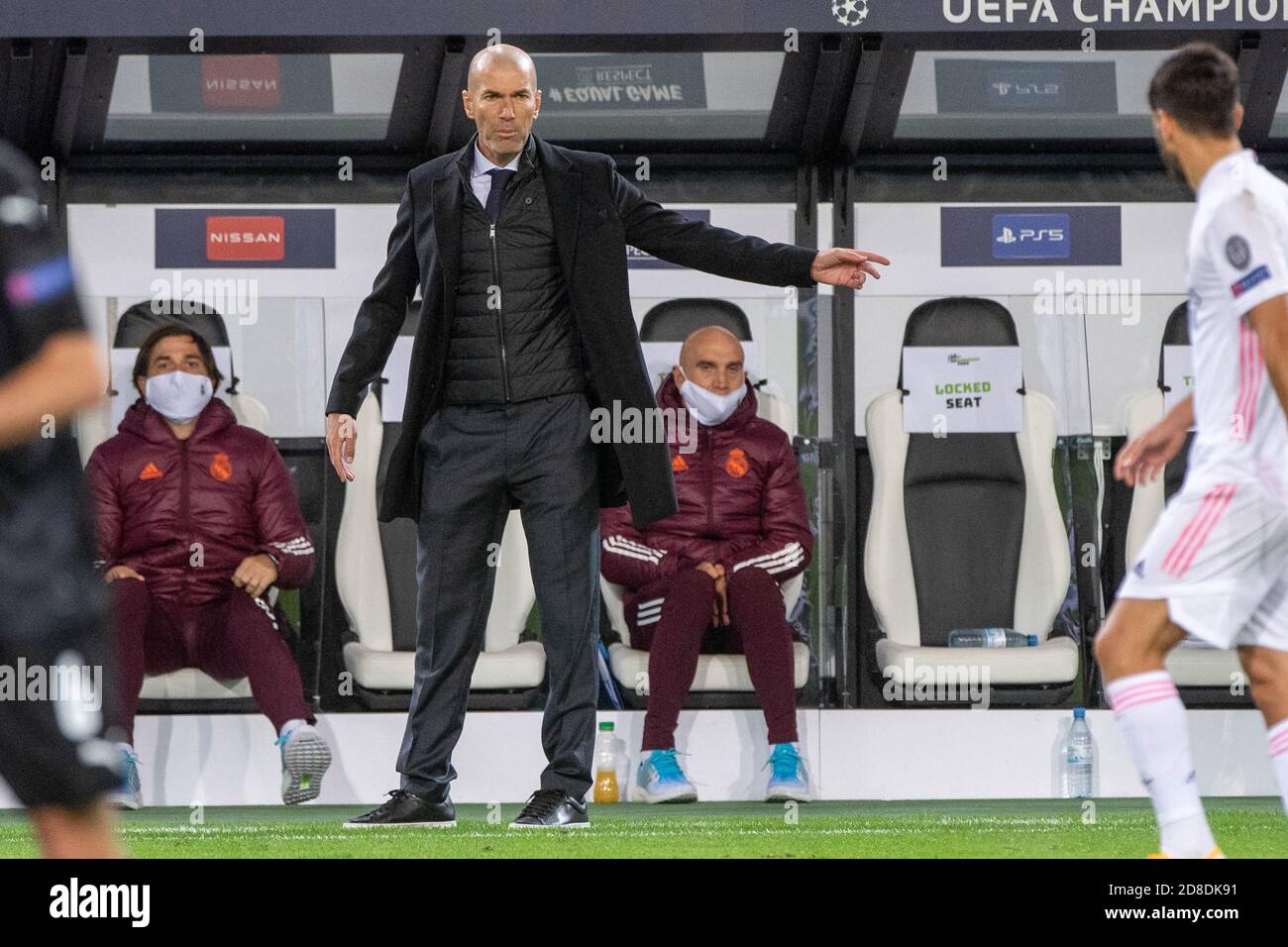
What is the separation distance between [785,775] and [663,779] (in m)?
0.35

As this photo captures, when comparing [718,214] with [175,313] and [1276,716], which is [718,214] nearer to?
[175,313]

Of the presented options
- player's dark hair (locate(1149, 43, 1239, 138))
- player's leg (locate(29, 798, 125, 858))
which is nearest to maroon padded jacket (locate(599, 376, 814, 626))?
player's dark hair (locate(1149, 43, 1239, 138))

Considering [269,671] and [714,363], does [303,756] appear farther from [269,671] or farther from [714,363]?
[714,363]

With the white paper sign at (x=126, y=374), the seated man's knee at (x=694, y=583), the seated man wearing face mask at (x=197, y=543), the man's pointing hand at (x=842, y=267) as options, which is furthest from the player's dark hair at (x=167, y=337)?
the man's pointing hand at (x=842, y=267)

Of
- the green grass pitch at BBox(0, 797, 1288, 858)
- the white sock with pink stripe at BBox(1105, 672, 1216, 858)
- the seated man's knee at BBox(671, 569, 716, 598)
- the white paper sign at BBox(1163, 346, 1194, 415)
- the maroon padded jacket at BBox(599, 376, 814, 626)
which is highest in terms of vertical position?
the white paper sign at BBox(1163, 346, 1194, 415)

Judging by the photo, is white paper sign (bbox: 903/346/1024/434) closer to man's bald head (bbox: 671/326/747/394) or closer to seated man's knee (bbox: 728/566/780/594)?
man's bald head (bbox: 671/326/747/394)

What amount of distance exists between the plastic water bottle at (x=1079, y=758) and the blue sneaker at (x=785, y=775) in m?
0.95

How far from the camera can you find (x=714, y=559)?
18.9 ft

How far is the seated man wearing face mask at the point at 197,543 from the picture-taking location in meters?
5.41

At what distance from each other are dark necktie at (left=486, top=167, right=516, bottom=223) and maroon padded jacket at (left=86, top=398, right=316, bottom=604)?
165 cm

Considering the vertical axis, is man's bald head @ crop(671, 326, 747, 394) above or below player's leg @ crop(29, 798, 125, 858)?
above

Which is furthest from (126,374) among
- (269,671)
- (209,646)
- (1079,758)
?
(1079,758)

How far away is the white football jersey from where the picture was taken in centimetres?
292

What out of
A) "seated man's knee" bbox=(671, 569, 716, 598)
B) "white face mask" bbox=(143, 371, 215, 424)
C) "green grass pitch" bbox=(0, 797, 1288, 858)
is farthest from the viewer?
"white face mask" bbox=(143, 371, 215, 424)
